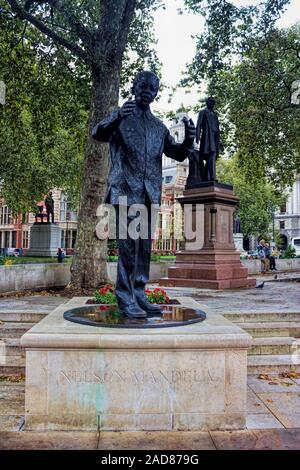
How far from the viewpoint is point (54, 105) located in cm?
1755

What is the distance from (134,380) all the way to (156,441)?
20.9 inches

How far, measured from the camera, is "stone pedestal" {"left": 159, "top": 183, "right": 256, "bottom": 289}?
13.5 metres

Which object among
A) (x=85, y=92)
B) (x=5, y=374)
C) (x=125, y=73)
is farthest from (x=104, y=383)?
(x=125, y=73)

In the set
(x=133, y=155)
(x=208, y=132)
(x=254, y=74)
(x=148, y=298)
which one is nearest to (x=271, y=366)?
(x=148, y=298)

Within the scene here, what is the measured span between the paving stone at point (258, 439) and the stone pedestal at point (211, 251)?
9.31 meters

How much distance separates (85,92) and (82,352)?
49.3ft

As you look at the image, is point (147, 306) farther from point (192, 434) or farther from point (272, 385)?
point (272, 385)

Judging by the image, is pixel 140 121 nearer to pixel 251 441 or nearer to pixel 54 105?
pixel 251 441

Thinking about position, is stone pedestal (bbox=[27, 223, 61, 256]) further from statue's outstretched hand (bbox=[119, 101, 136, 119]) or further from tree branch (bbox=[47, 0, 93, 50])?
statue's outstretched hand (bbox=[119, 101, 136, 119])

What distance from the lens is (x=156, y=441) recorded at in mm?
3699

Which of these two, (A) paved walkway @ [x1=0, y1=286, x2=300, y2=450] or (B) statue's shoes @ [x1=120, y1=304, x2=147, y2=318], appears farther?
(B) statue's shoes @ [x1=120, y1=304, x2=147, y2=318]

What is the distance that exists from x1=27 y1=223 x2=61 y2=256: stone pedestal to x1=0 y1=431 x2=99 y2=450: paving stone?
23578mm

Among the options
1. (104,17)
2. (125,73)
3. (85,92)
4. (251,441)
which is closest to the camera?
(251,441)

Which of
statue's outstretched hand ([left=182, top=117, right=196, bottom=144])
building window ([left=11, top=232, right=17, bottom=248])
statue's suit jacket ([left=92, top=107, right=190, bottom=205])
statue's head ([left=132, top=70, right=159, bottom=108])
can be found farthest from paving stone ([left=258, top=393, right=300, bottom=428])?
building window ([left=11, top=232, right=17, bottom=248])
